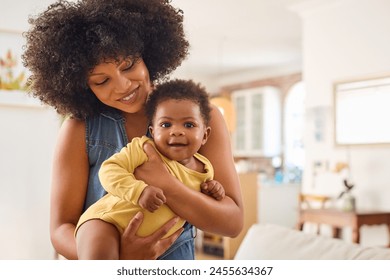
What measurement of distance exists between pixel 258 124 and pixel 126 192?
4.22 meters

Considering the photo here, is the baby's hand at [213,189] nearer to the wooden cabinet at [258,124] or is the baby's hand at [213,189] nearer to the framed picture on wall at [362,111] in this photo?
the framed picture on wall at [362,111]

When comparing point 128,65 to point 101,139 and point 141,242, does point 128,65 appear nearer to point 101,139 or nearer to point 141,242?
point 101,139

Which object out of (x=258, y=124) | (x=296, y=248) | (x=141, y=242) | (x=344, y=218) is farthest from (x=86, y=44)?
(x=258, y=124)

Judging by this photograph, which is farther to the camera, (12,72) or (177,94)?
(12,72)

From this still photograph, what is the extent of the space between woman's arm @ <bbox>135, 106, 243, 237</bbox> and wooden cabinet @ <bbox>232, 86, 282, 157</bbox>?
3.68m

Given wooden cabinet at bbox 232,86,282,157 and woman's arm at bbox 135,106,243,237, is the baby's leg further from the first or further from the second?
wooden cabinet at bbox 232,86,282,157

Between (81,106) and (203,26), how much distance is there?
1.22 feet

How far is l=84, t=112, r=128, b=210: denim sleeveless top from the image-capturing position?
2.27ft

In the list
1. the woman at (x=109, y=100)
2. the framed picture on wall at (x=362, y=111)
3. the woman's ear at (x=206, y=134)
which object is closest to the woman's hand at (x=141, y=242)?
the woman at (x=109, y=100)

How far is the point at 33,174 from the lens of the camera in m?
0.89

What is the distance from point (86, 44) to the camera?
661mm

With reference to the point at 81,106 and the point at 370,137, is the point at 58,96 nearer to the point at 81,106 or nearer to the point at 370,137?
the point at 81,106

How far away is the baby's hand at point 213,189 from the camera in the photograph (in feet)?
2.19
